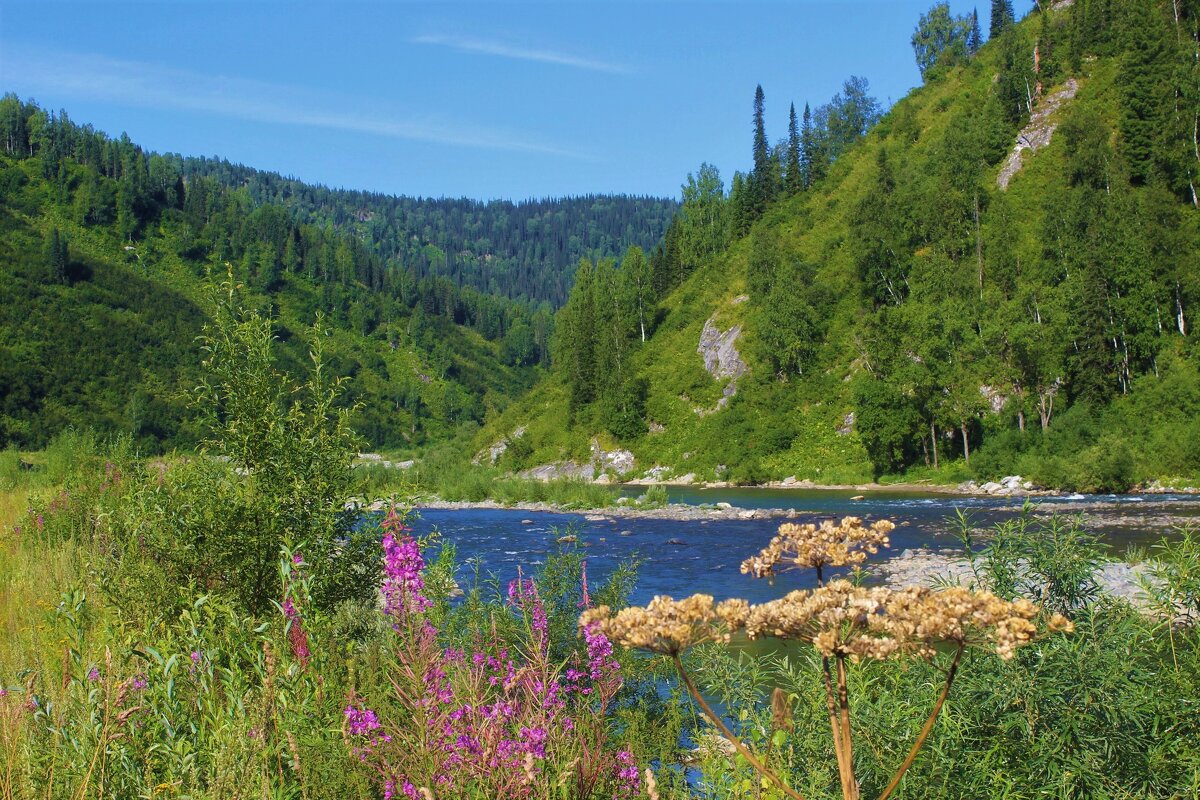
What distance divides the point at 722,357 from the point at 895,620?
232 feet

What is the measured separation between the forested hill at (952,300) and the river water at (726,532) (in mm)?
7901

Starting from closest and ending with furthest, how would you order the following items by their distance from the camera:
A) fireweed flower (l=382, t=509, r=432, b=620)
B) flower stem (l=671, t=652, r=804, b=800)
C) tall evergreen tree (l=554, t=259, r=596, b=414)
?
1. flower stem (l=671, t=652, r=804, b=800)
2. fireweed flower (l=382, t=509, r=432, b=620)
3. tall evergreen tree (l=554, t=259, r=596, b=414)

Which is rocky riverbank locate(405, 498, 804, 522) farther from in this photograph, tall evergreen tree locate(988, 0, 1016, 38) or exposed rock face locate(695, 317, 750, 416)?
tall evergreen tree locate(988, 0, 1016, 38)

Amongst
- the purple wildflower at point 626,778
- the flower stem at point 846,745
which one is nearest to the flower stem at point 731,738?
the flower stem at point 846,745

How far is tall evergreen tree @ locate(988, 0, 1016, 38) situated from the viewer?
92125 millimetres

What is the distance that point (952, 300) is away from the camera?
53.8 metres

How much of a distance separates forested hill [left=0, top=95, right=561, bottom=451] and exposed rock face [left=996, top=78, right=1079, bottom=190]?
59.8 m

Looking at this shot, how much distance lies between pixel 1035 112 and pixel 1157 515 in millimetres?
50349

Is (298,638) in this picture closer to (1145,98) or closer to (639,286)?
(1145,98)

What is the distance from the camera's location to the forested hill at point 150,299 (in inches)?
3775

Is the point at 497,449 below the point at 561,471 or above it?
above

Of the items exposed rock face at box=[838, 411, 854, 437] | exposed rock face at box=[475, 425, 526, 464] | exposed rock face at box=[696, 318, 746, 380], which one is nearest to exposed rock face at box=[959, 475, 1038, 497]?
exposed rock face at box=[838, 411, 854, 437]

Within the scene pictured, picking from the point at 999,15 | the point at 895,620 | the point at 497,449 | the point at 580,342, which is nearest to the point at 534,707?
the point at 895,620

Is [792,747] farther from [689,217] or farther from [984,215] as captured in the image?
[689,217]
